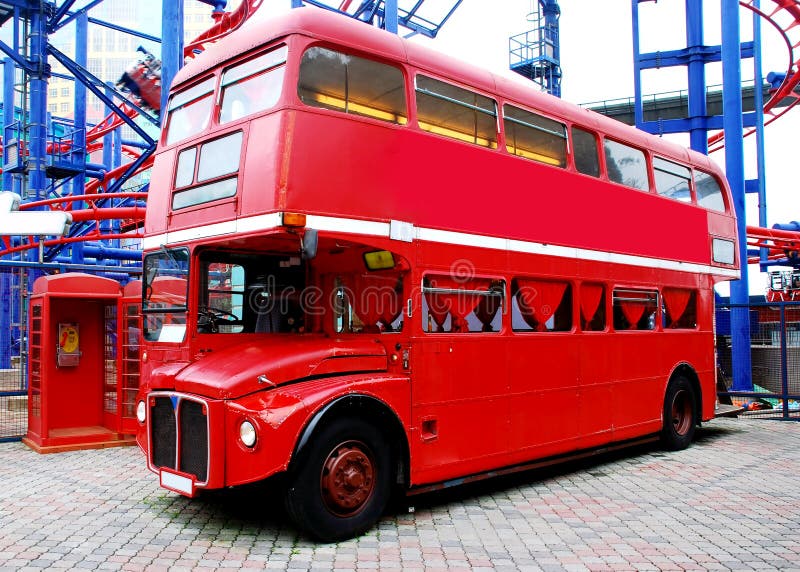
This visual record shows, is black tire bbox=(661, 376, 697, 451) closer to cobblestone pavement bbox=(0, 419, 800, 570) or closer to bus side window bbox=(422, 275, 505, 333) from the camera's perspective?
cobblestone pavement bbox=(0, 419, 800, 570)

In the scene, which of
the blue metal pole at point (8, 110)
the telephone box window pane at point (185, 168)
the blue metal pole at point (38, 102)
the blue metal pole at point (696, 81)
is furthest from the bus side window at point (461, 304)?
the blue metal pole at point (8, 110)

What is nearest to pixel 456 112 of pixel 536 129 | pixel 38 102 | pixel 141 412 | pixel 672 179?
pixel 536 129

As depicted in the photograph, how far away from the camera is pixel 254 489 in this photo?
5.68 meters

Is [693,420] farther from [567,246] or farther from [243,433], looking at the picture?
[243,433]

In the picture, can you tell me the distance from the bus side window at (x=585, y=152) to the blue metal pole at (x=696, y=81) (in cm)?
1284

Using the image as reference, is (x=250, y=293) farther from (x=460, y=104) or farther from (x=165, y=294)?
(x=460, y=104)

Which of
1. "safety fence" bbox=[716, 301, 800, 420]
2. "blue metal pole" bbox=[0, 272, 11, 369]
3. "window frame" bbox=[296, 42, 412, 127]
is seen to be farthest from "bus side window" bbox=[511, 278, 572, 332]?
"blue metal pole" bbox=[0, 272, 11, 369]

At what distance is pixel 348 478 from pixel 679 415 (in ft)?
21.2

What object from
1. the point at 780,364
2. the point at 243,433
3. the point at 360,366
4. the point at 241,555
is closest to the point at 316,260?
the point at 360,366

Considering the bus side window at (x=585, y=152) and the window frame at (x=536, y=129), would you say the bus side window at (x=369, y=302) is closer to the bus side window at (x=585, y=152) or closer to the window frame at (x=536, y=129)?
the window frame at (x=536, y=129)

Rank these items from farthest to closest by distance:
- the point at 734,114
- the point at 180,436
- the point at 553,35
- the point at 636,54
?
the point at 553,35
the point at 636,54
the point at 734,114
the point at 180,436

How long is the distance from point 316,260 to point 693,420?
652cm

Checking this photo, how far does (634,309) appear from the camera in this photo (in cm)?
927

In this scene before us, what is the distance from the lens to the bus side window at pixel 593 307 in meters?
8.49
